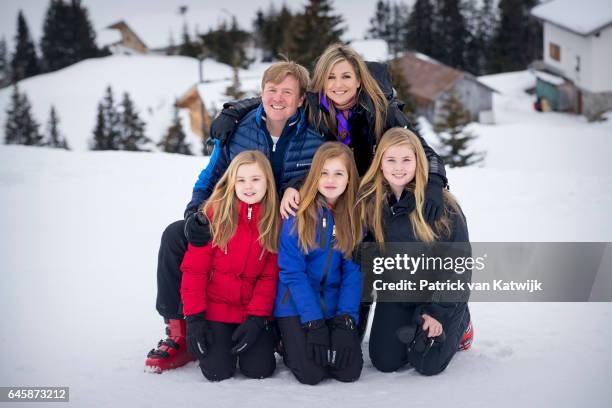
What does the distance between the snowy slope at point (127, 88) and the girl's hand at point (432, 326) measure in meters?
29.7

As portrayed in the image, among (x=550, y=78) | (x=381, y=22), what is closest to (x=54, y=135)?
(x=550, y=78)

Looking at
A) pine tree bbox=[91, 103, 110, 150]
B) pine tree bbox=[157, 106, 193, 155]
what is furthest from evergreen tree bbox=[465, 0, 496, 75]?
pine tree bbox=[91, 103, 110, 150]

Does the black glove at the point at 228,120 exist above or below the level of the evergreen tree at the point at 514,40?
below

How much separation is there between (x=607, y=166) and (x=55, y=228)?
17.6 m

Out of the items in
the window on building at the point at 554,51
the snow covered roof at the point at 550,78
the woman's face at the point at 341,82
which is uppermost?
the window on building at the point at 554,51

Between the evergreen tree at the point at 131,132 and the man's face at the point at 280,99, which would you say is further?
the evergreen tree at the point at 131,132

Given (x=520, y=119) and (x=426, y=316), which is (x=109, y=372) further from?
(x=520, y=119)

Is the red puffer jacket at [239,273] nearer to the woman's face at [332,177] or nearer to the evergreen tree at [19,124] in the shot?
the woman's face at [332,177]

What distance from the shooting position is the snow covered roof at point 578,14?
28.9 m

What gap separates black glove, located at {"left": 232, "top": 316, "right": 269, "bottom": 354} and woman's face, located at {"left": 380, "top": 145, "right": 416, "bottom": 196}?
3.71 feet

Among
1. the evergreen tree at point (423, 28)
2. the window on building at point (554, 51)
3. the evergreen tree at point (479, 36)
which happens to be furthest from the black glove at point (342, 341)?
the evergreen tree at point (423, 28)

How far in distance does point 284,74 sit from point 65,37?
64.4 m

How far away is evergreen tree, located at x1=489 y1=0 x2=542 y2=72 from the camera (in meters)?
48.9

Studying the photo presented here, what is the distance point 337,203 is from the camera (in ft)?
12.4
